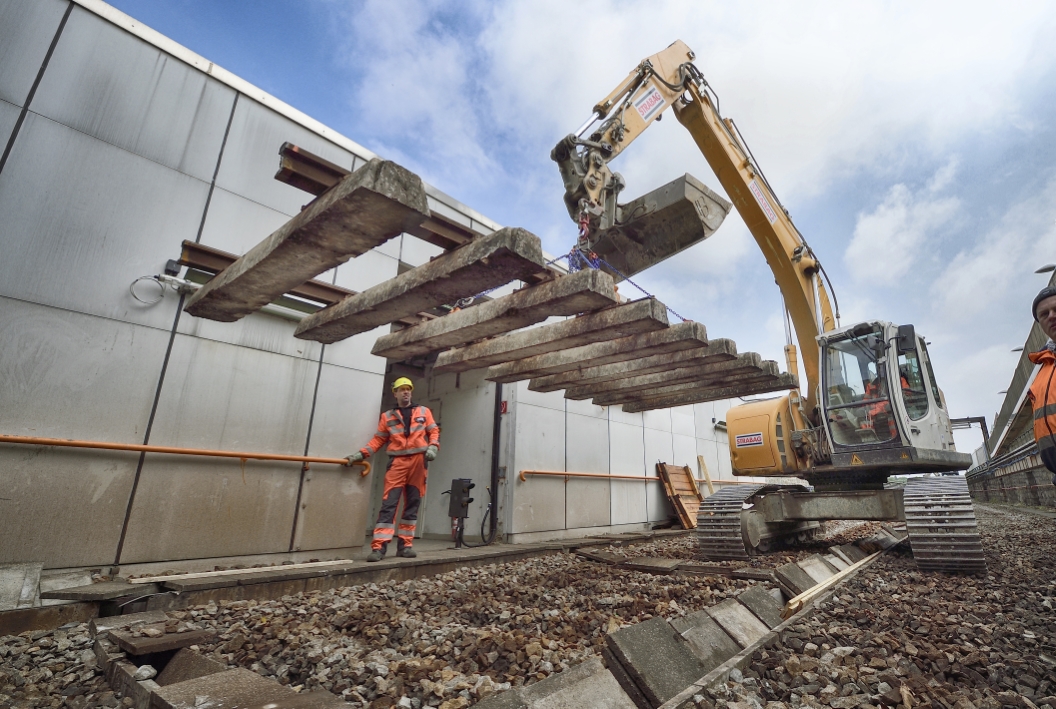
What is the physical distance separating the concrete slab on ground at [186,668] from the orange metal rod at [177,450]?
2.45 meters

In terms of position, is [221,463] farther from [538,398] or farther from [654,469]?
[654,469]

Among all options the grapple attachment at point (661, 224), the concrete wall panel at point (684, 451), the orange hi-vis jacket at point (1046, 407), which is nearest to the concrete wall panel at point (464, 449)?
the grapple attachment at point (661, 224)

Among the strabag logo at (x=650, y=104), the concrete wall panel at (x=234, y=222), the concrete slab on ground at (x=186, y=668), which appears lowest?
the concrete slab on ground at (x=186, y=668)

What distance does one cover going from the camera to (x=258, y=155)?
5.73 m

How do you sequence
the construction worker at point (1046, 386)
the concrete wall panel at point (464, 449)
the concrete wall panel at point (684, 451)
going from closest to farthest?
the construction worker at point (1046, 386)
the concrete wall panel at point (464, 449)
the concrete wall panel at point (684, 451)

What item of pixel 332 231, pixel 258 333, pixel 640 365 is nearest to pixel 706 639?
pixel 332 231

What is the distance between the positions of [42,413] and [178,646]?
2.68 m

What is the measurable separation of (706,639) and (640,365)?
11.6 ft

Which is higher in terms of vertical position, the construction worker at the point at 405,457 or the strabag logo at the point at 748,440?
the strabag logo at the point at 748,440

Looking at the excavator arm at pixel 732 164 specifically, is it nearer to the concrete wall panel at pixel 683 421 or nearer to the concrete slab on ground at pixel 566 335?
the concrete slab on ground at pixel 566 335

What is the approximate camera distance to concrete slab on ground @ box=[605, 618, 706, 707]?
84.4 inches

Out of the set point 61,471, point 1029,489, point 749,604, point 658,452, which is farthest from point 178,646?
point 1029,489

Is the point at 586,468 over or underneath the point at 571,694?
over

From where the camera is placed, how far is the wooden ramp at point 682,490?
1106 centimetres
